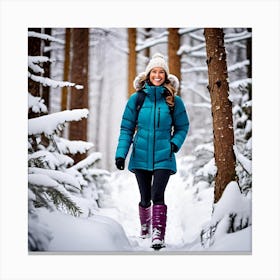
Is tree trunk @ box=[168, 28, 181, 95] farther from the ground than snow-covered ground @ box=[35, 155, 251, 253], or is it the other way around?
tree trunk @ box=[168, 28, 181, 95]

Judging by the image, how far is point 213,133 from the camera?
381 centimetres

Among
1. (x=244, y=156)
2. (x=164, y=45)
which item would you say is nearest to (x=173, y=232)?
(x=244, y=156)

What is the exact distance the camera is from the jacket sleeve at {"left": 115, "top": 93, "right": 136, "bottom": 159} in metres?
3.63

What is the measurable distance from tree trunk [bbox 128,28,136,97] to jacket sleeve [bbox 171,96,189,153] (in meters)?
0.43

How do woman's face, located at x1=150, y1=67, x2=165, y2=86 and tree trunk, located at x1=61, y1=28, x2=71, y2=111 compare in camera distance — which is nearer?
woman's face, located at x1=150, y1=67, x2=165, y2=86

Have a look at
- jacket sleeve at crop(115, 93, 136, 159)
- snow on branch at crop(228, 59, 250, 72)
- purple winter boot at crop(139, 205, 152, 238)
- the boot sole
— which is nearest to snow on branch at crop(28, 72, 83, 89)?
jacket sleeve at crop(115, 93, 136, 159)

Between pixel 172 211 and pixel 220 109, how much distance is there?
2.88 feet

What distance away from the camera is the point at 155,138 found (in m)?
3.62

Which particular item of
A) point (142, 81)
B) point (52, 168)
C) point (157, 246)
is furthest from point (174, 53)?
point (157, 246)

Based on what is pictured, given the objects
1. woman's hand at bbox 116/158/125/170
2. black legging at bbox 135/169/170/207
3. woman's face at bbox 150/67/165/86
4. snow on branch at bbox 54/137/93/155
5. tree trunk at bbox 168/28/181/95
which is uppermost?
tree trunk at bbox 168/28/181/95

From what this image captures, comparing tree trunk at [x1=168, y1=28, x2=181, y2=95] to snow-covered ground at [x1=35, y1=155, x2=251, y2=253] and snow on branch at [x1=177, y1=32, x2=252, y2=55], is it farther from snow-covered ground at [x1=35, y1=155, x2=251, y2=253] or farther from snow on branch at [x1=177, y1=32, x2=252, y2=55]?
snow-covered ground at [x1=35, y1=155, x2=251, y2=253]

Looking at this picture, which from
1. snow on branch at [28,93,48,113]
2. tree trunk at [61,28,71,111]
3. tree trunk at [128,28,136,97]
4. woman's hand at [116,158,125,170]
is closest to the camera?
woman's hand at [116,158,125,170]

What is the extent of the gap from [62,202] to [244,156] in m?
1.44
